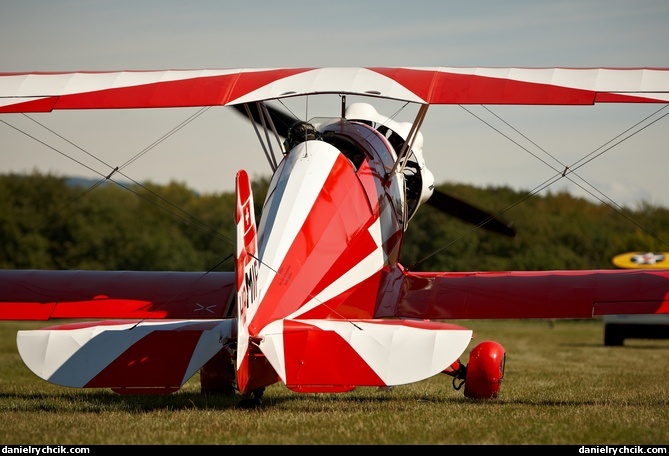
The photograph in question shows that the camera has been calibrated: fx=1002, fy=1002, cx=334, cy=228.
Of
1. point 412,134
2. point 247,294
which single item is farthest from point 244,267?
point 412,134

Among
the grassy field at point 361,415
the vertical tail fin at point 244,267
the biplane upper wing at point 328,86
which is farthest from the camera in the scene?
the biplane upper wing at point 328,86

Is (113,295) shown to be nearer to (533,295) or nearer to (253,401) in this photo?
(253,401)

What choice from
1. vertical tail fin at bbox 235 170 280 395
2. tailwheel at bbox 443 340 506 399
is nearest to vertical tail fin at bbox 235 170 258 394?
vertical tail fin at bbox 235 170 280 395

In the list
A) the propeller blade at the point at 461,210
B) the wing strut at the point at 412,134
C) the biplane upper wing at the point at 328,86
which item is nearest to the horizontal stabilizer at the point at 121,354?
the biplane upper wing at the point at 328,86

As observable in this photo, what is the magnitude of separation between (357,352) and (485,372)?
7.27 ft

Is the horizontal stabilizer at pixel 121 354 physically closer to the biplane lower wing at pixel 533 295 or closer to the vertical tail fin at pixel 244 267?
the vertical tail fin at pixel 244 267

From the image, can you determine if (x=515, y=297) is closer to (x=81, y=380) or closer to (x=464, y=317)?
(x=464, y=317)

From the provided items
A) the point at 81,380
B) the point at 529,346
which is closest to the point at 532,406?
the point at 81,380

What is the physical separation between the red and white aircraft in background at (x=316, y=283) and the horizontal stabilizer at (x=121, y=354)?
0.01 meters

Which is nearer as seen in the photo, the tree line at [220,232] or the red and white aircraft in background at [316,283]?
the red and white aircraft in background at [316,283]

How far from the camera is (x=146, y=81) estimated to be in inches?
389

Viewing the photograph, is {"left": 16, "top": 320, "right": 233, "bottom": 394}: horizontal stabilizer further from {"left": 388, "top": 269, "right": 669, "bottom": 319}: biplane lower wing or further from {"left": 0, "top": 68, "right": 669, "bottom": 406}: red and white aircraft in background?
{"left": 388, "top": 269, "right": 669, "bottom": 319}: biplane lower wing

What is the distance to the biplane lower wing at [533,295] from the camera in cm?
941

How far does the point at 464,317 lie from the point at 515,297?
533 mm
